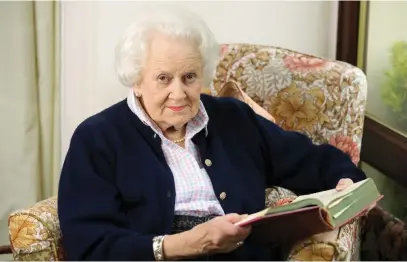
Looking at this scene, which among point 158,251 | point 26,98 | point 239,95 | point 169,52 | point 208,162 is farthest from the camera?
point 26,98

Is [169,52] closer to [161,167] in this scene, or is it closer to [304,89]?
[161,167]

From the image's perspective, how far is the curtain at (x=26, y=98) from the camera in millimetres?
2031

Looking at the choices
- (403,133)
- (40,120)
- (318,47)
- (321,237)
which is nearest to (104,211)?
(321,237)

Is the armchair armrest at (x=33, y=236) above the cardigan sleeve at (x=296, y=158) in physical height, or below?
below

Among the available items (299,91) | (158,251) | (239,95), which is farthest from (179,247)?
(299,91)

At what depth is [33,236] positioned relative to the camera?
1.43 metres

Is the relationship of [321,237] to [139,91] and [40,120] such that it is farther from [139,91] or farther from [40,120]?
[40,120]

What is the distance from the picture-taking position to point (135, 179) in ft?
4.94

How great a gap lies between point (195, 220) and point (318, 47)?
1.15 m

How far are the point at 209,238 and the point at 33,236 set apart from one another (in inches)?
16.4

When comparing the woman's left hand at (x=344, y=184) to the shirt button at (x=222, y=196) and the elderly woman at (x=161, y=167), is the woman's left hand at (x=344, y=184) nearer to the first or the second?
the elderly woman at (x=161, y=167)

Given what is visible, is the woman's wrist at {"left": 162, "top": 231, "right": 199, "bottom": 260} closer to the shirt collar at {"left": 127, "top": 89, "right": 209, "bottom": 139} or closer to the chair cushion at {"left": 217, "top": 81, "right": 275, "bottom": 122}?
the shirt collar at {"left": 127, "top": 89, "right": 209, "bottom": 139}

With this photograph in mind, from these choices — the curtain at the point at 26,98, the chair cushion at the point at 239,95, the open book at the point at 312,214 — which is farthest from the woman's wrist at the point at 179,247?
the curtain at the point at 26,98

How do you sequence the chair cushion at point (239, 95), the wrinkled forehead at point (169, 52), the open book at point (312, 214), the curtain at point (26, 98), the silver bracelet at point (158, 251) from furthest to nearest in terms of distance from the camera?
the curtain at point (26, 98) < the chair cushion at point (239, 95) < the wrinkled forehead at point (169, 52) < the silver bracelet at point (158, 251) < the open book at point (312, 214)
